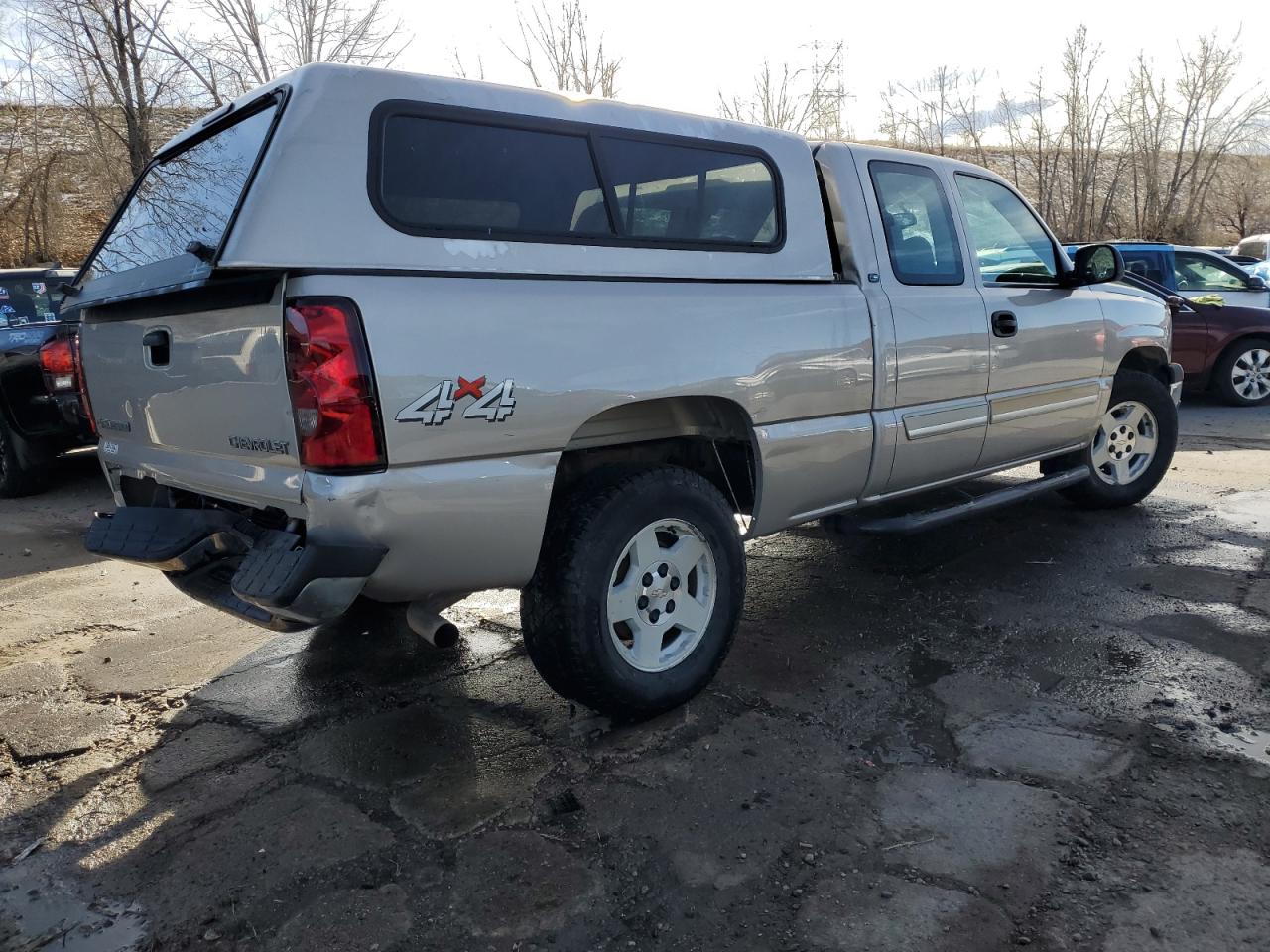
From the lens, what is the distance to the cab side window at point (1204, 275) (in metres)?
11.3

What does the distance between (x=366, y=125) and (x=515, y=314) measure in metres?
0.67

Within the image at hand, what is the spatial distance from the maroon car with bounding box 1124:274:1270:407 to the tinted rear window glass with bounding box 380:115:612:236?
30.0ft

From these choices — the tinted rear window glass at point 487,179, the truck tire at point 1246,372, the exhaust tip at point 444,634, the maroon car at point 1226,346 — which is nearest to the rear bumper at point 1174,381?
the tinted rear window glass at point 487,179

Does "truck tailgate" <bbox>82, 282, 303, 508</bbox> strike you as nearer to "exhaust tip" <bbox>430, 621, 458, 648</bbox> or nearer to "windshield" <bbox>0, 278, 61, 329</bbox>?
"exhaust tip" <bbox>430, 621, 458, 648</bbox>

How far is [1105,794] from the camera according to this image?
2711 millimetres

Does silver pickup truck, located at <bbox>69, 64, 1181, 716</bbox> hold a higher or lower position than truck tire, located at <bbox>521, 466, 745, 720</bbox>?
higher

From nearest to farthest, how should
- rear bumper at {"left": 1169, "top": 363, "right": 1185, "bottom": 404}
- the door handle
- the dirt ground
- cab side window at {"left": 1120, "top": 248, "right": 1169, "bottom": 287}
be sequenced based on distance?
the dirt ground < the door handle < rear bumper at {"left": 1169, "top": 363, "right": 1185, "bottom": 404} < cab side window at {"left": 1120, "top": 248, "right": 1169, "bottom": 287}

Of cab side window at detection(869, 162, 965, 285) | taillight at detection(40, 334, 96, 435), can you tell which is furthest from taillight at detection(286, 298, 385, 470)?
taillight at detection(40, 334, 96, 435)

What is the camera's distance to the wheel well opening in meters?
3.19

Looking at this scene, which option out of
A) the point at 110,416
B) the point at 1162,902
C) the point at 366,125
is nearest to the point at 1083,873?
the point at 1162,902

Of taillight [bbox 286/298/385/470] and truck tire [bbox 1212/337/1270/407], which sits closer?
taillight [bbox 286/298/385/470]

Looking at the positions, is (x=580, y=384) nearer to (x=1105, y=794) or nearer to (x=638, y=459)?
(x=638, y=459)

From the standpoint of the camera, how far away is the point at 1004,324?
444cm

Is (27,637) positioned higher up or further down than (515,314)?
further down
